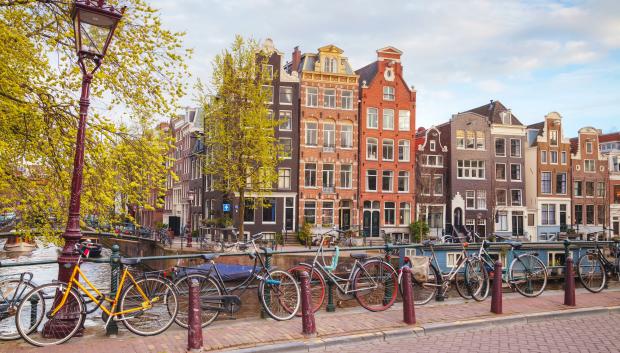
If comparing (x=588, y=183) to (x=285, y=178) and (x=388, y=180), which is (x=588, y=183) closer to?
(x=388, y=180)

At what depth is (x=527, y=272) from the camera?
10.7 m

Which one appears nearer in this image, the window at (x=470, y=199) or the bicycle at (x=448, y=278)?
the bicycle at (x=448, y=278)

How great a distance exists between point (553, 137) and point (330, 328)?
4548 centimetres

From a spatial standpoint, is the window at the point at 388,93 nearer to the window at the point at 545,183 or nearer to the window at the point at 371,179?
the window at the point at 371,179

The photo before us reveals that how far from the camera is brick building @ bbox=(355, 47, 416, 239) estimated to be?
39312mm

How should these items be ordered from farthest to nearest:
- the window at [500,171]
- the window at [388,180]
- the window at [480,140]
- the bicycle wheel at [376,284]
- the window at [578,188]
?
1. the window at [578,188]
2. the window at [500,171]
3. the window at [480,140]
4. the window at [388,180]
5. the bicycle wheel at [376,284]

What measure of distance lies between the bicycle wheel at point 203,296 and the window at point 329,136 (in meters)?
30.8

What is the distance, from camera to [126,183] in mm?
10445

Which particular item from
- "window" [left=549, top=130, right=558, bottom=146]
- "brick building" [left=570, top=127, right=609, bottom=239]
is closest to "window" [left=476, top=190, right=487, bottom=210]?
"window" [left=549, top=130, right=558, bottom=146]

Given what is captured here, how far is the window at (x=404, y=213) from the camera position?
4000cm

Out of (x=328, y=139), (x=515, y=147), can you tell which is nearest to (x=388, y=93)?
Answer: (x=328, y=139)

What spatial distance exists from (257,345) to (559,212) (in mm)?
46324

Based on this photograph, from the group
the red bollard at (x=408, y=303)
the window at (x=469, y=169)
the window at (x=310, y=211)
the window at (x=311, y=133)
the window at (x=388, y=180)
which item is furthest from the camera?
the window at (x=469, y=169)

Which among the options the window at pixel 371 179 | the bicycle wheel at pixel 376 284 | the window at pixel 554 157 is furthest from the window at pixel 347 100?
the bicycle wheel at pixel 376 284
